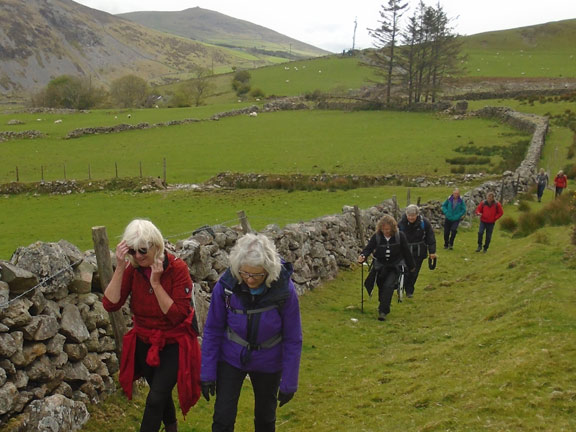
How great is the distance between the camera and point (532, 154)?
31.9 m

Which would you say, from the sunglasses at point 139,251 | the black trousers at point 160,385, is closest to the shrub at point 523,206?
the black trousers at point 160,385

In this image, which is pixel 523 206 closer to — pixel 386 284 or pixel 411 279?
pixel 411 279

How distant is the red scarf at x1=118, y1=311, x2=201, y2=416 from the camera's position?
4777 millimetres

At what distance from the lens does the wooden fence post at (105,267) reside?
6.26 metres

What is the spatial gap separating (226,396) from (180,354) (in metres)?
0.56

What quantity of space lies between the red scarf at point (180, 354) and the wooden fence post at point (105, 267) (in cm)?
159

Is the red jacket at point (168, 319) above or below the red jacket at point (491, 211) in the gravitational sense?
above

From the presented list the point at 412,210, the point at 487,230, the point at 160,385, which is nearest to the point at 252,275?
the point at 160,385

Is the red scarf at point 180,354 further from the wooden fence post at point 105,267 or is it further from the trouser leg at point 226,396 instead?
the wooden fence post at point 105,267

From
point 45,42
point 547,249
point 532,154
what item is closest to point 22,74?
point 45,42

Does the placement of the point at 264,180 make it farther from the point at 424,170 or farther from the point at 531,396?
the point at 531,396

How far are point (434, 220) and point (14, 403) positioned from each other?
18.4 metres

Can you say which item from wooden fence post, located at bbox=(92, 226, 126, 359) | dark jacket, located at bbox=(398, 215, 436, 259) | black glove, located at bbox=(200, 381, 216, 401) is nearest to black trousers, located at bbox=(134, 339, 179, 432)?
black glove, located at bbox=(200, 381, 216, 401)

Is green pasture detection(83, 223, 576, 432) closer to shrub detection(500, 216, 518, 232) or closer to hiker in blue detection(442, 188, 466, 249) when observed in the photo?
hiker in blue detection(442, 188, 466, 249)
